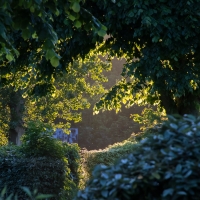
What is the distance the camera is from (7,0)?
5.71m

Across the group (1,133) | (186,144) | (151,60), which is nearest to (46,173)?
(151,60)

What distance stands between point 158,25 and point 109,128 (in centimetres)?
3716

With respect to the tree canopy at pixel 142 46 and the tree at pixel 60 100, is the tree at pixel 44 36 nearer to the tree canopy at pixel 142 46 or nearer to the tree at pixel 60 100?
the tree canopy at pixel 142 46

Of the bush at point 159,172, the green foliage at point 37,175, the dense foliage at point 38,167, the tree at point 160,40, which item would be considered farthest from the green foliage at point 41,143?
the bush at point 159,172

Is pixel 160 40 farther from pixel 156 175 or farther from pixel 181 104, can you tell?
pixel 156 175

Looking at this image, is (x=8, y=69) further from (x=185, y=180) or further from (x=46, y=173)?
(x=185, y=180)

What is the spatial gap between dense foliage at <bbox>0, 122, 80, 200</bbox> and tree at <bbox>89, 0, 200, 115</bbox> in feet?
10.9

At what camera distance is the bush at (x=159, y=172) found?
2.79 meters

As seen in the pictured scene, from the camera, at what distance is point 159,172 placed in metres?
2.88

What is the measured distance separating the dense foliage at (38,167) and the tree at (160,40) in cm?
333

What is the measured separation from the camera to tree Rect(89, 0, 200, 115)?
1141cm

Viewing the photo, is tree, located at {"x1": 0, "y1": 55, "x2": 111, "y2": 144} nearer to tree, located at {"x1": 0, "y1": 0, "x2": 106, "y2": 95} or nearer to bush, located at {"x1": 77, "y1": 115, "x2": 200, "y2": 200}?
tree, located at {"x1": 0, "y1": 0, "x2": 106, "y2": 95}

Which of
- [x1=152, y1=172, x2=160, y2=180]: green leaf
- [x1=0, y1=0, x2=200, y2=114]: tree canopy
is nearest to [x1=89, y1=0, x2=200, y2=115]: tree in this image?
[x1=0, y1=0, x2=200, y2=114]: tree canopy

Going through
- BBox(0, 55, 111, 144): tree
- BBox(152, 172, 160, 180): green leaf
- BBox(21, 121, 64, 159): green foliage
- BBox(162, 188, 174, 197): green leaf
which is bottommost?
BBox(162, 188, 174, 197): green leaf
